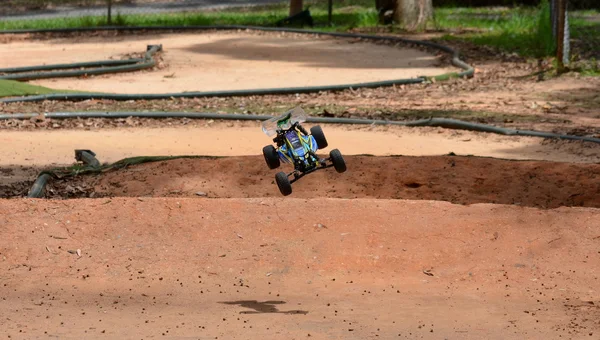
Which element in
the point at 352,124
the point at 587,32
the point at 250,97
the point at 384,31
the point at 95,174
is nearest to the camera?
the point at 95,174

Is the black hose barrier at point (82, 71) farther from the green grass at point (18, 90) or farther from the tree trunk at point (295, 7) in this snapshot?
the tree trunk at point (295, 7)

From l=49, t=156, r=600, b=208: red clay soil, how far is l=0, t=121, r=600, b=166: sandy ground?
180cm

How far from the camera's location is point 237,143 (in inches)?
511

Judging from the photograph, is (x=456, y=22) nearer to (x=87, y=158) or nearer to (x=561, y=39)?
(x=561, y=39)

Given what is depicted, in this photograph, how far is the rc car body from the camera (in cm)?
477

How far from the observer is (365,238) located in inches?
322

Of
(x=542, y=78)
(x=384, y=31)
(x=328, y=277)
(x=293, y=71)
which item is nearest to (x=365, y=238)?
(x=328, y=277)

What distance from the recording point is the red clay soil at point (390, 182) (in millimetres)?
9578

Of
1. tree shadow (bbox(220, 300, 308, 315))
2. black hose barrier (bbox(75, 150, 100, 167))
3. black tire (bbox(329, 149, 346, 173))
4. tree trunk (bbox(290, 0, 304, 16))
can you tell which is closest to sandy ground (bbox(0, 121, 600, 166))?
black hose barrier (bbox(75, 150, 100, 167))

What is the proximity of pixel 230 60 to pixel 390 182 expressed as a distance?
44.6ft

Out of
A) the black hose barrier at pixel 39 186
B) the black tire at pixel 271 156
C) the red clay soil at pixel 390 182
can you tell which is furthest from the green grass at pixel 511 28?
the black tire at pixel 271 156

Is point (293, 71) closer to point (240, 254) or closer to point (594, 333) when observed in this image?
point (240, 254)

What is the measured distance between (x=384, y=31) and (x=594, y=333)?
22.7m

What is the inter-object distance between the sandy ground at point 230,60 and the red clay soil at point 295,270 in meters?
10.1
